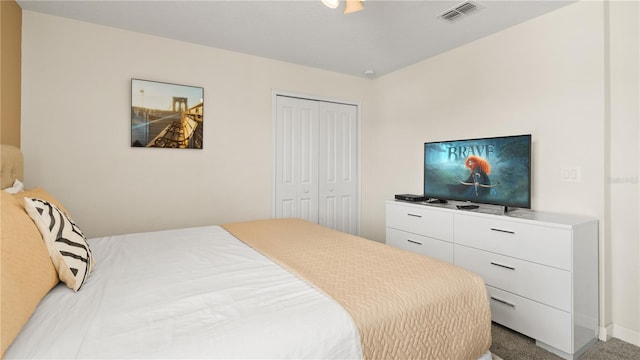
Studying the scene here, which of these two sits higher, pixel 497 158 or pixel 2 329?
pixel 497 158

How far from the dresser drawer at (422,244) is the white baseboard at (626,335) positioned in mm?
1119

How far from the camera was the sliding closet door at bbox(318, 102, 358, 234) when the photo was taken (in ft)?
12.6

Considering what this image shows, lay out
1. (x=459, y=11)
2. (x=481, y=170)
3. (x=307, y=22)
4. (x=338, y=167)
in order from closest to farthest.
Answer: (x=459, y=11), (x=307, y=22), (x=481, y=170), (x=338, y=167)

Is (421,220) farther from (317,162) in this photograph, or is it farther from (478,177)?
(317,162)

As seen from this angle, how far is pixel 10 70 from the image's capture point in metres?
2.18

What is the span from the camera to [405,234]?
301cm

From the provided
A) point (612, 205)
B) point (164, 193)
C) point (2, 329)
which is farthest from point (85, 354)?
point (612, 205)

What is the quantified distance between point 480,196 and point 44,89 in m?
3.83

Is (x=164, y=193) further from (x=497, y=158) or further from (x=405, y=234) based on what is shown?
(x=497, y=158)

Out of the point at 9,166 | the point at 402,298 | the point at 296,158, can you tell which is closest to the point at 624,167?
the point at 402,298

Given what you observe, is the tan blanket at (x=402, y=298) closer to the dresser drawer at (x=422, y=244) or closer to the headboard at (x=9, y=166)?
the dresser drawer at (x=422, y=244)

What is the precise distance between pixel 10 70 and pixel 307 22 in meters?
2.27

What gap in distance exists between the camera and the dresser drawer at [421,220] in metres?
2.60

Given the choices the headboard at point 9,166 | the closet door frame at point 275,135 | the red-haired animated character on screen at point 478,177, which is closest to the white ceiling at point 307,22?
the closet door frame at point 275,135
